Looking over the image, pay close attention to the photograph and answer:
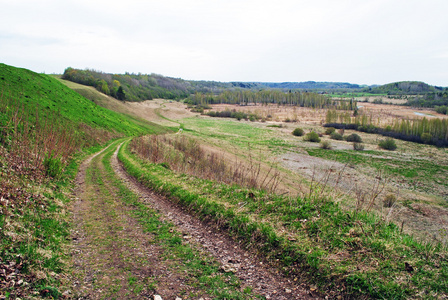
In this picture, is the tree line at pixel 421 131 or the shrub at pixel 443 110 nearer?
the tree line at pixel 421 131

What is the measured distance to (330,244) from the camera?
537 centimetres

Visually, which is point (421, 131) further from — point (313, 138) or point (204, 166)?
point (204, 166)

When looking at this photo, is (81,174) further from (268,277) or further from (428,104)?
(428,104)

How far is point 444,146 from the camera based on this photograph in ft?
182

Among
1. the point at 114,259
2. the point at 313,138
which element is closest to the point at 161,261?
the point at 114,259

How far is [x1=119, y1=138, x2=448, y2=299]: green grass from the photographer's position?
13.9 feet

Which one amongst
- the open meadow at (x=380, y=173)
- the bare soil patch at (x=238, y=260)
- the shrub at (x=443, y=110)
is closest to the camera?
the bare soil patch at (x=238, y=260)

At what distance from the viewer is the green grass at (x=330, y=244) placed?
4250 mm

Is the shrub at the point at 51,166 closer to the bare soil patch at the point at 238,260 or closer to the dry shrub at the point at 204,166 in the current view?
the dry shrub at the point at 204,166

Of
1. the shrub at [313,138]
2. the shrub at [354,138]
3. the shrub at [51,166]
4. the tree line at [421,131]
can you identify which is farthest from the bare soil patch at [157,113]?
the shrub at [51,166]

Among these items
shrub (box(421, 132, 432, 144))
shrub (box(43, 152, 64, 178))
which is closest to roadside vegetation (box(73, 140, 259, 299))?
shrub (box(43, 152, 64, 178))

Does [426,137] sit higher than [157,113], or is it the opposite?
[157,113]

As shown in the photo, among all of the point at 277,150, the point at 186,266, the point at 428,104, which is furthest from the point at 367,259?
the point at 428,104

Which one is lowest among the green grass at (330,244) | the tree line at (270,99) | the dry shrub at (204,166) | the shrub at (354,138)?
the shrub at (354,138)
